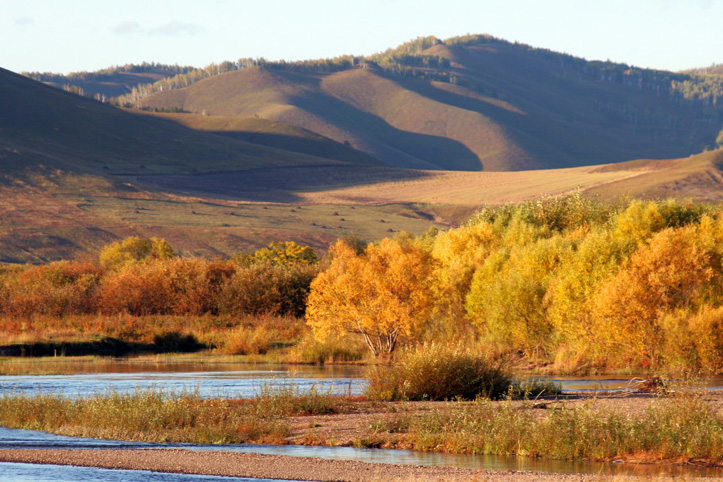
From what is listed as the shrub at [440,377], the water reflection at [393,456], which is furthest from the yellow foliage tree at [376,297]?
the water reflection at [393,456]

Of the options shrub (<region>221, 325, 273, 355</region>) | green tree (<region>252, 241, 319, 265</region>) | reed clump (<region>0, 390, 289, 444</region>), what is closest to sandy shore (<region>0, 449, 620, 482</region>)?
reed clump (<region>0, 390, 289, 444</region>)

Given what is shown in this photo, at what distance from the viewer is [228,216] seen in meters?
176

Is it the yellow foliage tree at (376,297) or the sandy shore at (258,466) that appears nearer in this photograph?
the sandy shore at (258,466)

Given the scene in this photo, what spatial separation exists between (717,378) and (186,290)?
161 feet

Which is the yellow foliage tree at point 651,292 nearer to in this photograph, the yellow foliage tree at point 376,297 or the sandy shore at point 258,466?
the yellow foliage tree at point 376,297

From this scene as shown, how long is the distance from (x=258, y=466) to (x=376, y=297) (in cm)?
2912

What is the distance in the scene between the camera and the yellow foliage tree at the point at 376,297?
5006 centimetres

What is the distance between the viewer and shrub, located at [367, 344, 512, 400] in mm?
32094

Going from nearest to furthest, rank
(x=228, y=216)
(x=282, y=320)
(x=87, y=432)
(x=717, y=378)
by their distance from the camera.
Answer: (x=87, y=432)
(x=717, y=378)
(x=282, y=320)
(x=228, y=216)

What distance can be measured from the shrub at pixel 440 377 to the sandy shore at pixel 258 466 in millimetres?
9737

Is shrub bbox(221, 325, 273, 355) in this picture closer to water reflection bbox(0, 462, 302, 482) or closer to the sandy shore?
the sandy shore

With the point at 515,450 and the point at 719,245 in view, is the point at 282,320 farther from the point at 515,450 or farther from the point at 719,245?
the point at 515,450

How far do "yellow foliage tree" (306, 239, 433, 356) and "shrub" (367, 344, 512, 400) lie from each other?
16.5m

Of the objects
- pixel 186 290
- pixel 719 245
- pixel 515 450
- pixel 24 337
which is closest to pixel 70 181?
pixel 186 290
